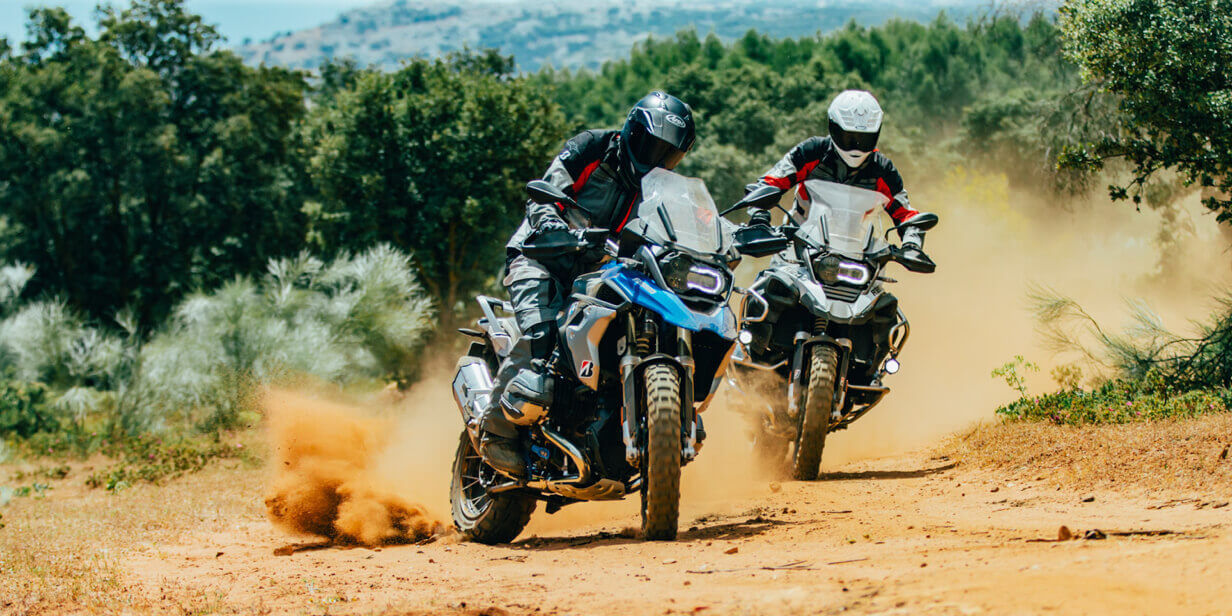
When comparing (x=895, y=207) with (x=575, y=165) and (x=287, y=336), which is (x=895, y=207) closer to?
(x=575, y=165)

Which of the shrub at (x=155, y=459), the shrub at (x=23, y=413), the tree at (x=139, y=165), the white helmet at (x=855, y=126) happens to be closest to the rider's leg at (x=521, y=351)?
the white helmet at (x=855, y=126)

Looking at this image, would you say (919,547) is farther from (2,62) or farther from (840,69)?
(840,69)

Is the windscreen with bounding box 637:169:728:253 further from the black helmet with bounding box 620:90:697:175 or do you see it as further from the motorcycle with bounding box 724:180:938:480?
the motorcycle with bounding box 724:180:938:480

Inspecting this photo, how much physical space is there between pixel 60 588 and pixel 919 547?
474cm

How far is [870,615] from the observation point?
4.21m

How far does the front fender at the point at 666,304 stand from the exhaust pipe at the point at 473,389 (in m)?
1.46

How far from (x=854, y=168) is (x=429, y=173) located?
85.3ft

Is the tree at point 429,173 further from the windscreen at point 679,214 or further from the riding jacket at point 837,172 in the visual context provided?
the windscreen at point 679,214

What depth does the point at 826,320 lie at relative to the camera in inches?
381

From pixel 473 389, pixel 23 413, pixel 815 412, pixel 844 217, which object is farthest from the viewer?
pixel 23 413

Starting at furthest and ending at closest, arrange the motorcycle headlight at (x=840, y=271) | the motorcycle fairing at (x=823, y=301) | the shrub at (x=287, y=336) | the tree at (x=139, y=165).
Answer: the tree at (x=139, y=165) < the shrub at (x=287, y=336) < the motorcycle headlight at (x=840, y=271) < the motorcycle fairing at (x=823, y=301)

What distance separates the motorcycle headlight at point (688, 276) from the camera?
6664 millimetres

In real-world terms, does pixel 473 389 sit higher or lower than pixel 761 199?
lower

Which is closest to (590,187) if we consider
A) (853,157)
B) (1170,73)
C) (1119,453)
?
(853,157)
